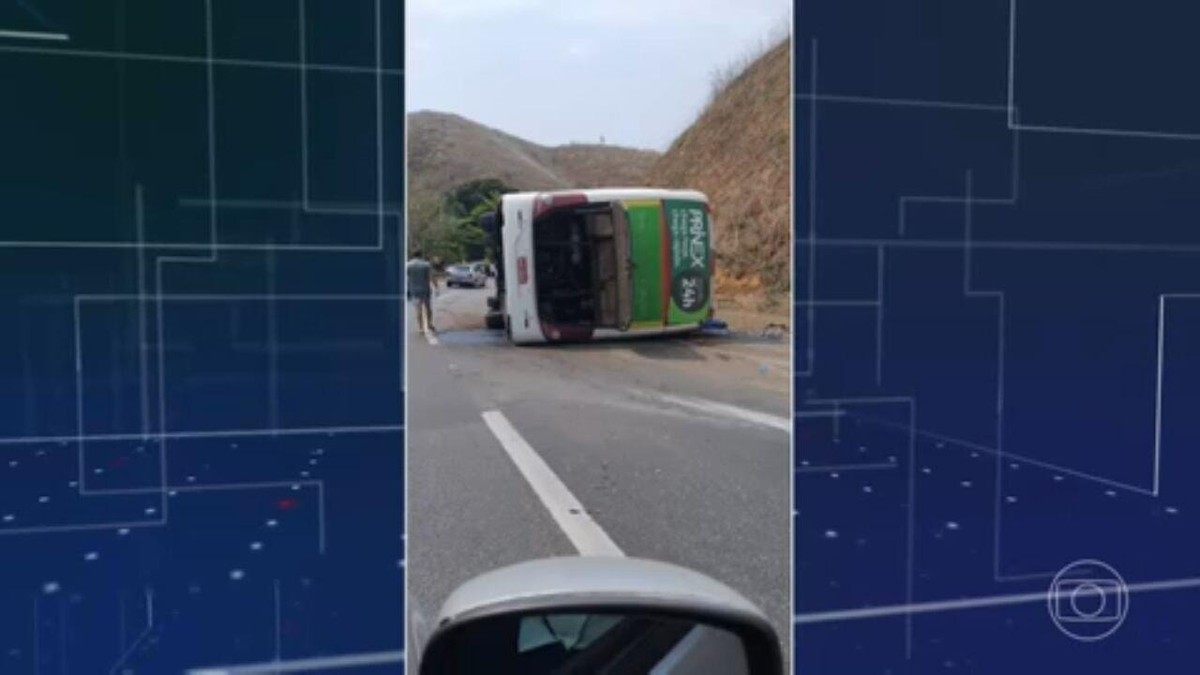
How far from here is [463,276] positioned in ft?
5.00

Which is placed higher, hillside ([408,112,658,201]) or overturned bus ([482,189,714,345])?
hillside ([408,112,658,201])

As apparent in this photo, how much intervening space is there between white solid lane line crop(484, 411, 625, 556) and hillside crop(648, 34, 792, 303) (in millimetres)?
459

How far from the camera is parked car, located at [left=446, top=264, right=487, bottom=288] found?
1521 mm

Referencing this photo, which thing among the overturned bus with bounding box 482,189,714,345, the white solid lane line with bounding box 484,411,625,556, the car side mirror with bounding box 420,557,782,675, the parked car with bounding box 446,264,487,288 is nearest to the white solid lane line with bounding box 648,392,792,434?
the overturned bus with bounding box 482,189,714,345

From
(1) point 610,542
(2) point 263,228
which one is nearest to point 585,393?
(1) point 610,542

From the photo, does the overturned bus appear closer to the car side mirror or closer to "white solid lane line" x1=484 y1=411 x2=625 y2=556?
"white solid lane line" x1=484 y1=411 x2=625 y2=556

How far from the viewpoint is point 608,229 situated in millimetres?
1632

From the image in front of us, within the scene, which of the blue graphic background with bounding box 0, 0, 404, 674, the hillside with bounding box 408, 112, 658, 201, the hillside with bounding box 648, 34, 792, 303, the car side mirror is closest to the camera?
the car side mirror
